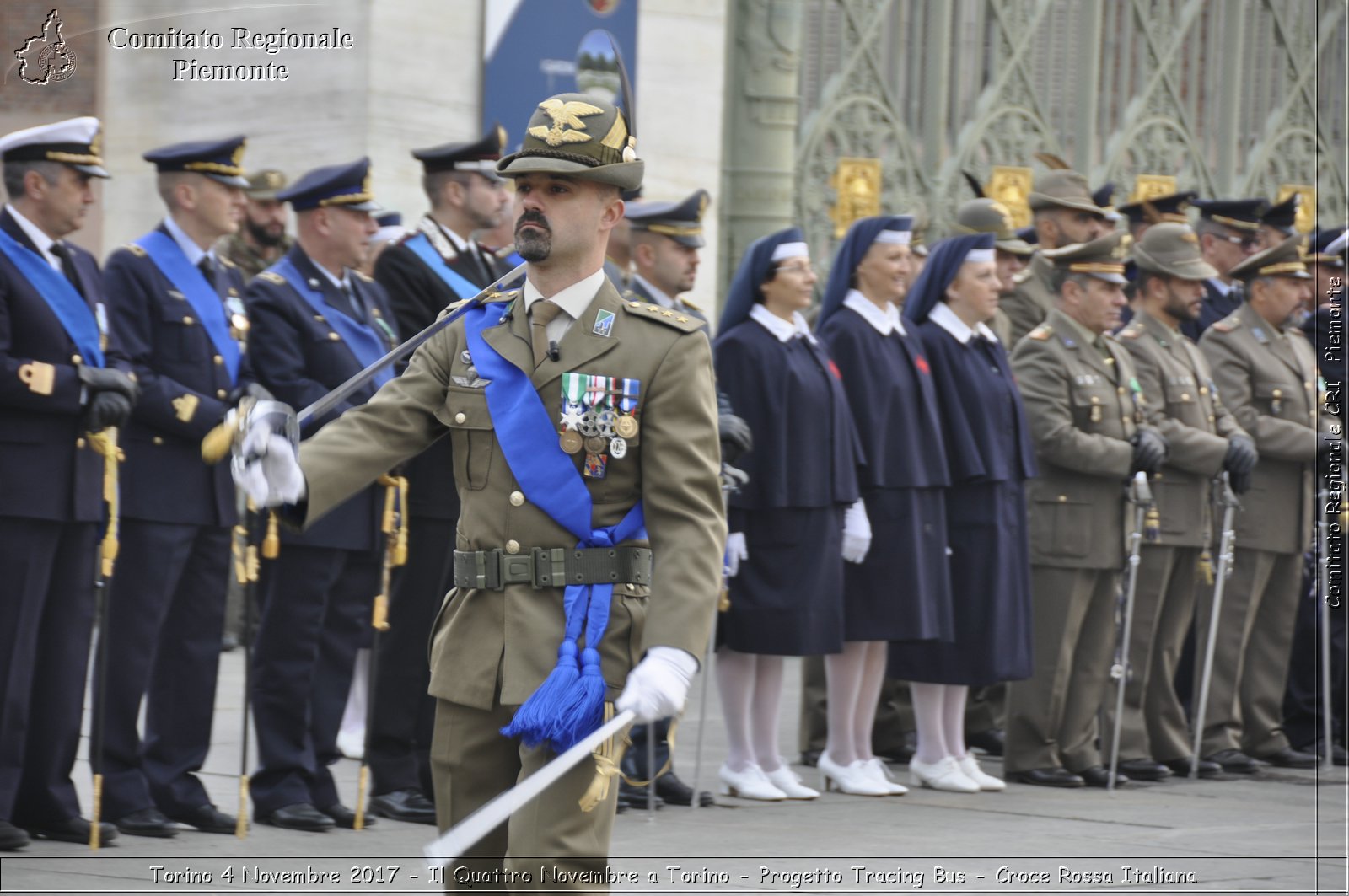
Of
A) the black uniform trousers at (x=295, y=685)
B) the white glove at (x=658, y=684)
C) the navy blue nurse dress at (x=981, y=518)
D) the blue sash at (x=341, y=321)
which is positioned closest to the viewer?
the white glove at (x=658, y=684)

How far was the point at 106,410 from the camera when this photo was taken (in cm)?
668

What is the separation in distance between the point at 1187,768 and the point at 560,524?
5.98 meters

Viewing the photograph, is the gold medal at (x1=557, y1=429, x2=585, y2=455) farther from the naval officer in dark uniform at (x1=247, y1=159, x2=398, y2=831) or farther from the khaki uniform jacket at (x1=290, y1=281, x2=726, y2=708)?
the naval officer in dark uniform at (x1=247, y1=159, x2=398, y2=831)

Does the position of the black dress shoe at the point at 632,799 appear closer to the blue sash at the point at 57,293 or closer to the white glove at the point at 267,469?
the blue sash at the point at 57,293

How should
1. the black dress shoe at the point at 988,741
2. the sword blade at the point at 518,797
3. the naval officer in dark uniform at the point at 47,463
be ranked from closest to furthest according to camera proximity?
the sword blade at the point at 518,797, the naval officer in dark uniform at the point at 47,463, the black dress shoe at the point at 988,741

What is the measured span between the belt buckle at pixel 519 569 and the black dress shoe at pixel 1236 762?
20.1 feet

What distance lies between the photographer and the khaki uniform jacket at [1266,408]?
1026 cm

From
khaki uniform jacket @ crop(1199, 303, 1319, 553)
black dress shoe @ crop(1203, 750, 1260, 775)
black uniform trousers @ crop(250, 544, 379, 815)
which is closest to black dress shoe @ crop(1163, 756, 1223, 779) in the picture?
black dress shoe @ crop(1203, 750, 1260, 775)

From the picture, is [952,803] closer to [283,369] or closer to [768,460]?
[768,460]

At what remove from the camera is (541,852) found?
173 inches

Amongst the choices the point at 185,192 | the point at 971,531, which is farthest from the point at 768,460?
the point at 185,192

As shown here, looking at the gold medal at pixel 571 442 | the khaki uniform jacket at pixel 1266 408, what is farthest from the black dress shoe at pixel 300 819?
the khaki uniform jacket at pixel 1266 408

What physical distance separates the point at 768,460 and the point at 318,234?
1.90 m

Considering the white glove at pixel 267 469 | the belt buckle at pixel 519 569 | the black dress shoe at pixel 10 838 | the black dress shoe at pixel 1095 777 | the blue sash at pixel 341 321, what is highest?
the blue sash at pixel 341 321
